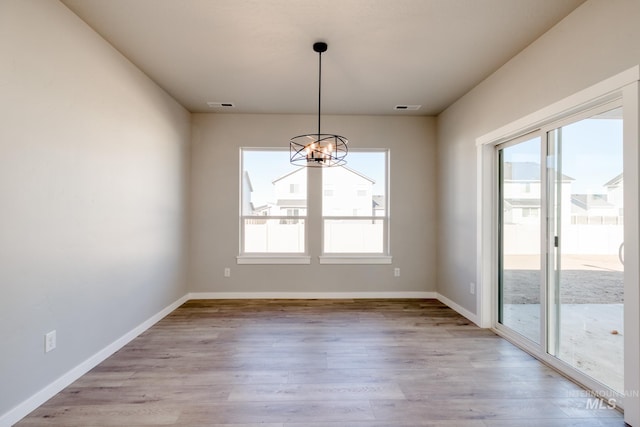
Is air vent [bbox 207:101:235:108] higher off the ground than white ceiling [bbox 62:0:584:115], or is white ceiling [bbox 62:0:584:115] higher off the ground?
white ceiling [bbox 62:0:584:115]

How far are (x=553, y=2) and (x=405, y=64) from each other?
3.86ft

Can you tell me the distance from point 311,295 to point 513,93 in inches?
137

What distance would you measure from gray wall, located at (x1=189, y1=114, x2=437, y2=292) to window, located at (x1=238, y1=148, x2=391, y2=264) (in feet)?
0.46

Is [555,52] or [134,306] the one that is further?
[134,306]

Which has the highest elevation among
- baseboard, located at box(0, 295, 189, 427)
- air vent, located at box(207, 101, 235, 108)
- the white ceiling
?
the white ceiling

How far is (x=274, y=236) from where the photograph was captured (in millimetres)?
4617

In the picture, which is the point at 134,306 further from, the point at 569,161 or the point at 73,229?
the point at 569,161

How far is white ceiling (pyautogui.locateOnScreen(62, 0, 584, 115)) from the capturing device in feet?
7.18

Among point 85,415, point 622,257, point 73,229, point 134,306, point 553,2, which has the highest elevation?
point 553,2

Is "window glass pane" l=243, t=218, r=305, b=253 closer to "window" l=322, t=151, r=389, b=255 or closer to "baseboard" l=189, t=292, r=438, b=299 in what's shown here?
"window" l=322, t=151, r=389, b=255

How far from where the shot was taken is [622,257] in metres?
1.99

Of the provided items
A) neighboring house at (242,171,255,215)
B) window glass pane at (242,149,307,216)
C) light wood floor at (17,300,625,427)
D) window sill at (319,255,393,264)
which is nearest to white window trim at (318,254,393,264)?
window sill at (319,255,393,264)

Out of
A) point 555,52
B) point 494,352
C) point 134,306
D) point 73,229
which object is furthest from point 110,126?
point 494,352

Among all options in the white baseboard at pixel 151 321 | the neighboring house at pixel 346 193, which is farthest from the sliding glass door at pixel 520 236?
the neighboring house at pixel 346 193
